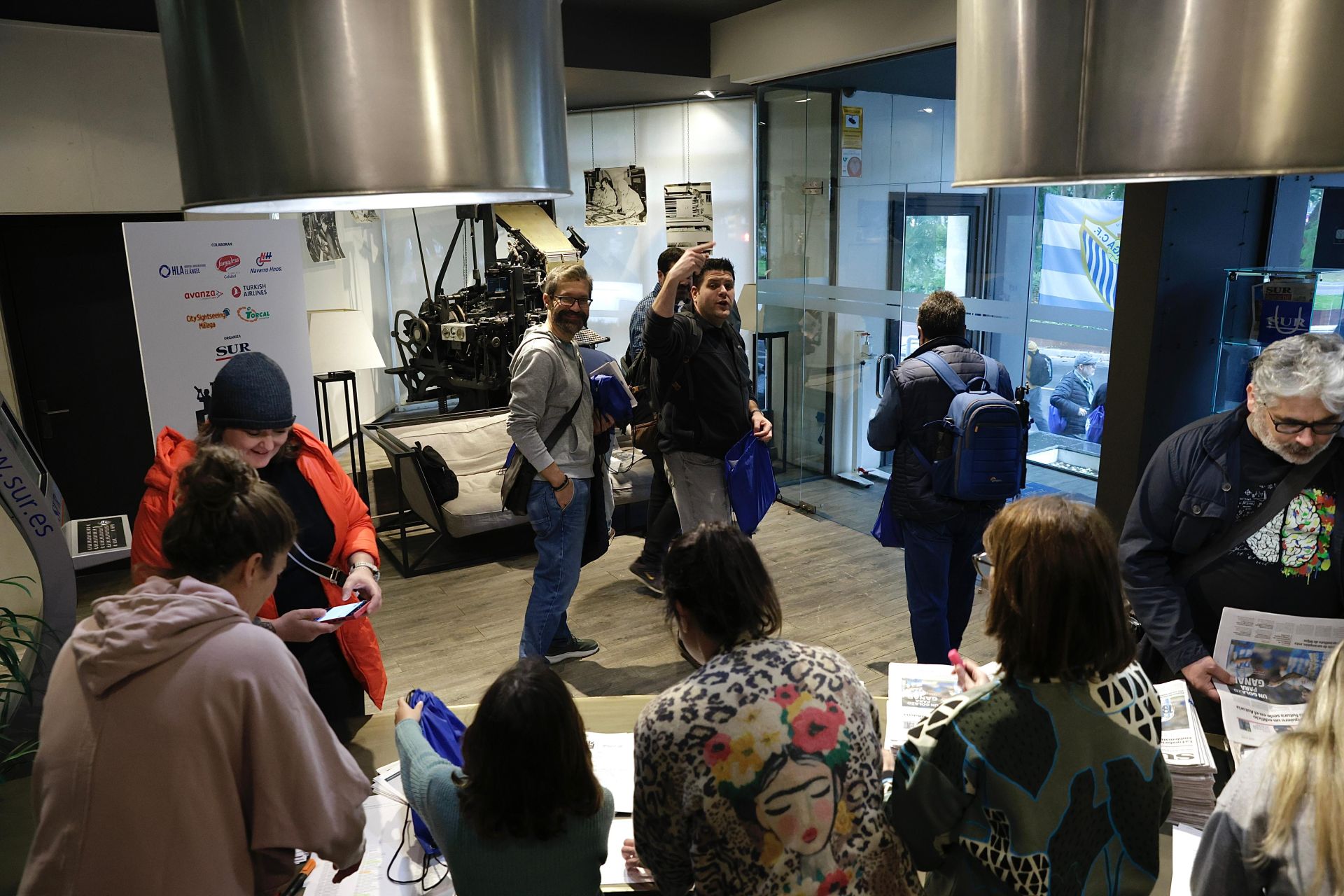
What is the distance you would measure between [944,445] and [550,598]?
1629 millimetres

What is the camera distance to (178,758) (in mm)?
1251

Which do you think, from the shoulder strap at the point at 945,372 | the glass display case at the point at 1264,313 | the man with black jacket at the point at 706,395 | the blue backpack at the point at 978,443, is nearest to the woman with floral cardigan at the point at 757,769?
the blue backpack at the point at 978,443

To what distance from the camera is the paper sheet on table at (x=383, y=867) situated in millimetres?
1670

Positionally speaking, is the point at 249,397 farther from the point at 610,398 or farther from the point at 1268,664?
the point at 1268,664

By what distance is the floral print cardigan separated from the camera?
A: 1355mm

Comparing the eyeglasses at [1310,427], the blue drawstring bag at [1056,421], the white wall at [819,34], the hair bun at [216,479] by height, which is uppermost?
the white wall at [819,34]

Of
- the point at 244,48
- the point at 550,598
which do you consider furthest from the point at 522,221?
the point at 244,48

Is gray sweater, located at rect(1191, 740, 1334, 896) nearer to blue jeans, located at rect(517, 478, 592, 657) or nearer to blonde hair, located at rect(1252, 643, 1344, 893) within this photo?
blonde hair, located at rect(1252, 643, 1344, 893)

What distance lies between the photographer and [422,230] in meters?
10.3

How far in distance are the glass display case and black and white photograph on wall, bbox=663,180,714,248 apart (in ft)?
14.2

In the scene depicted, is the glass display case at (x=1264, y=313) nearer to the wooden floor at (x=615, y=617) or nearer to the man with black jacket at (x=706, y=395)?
the wooden floor at (x=615, y=617)

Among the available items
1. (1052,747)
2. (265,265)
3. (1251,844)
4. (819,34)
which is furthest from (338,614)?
(819,34)

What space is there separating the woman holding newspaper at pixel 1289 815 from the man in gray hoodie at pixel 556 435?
2536mm

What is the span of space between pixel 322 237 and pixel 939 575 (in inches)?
259
